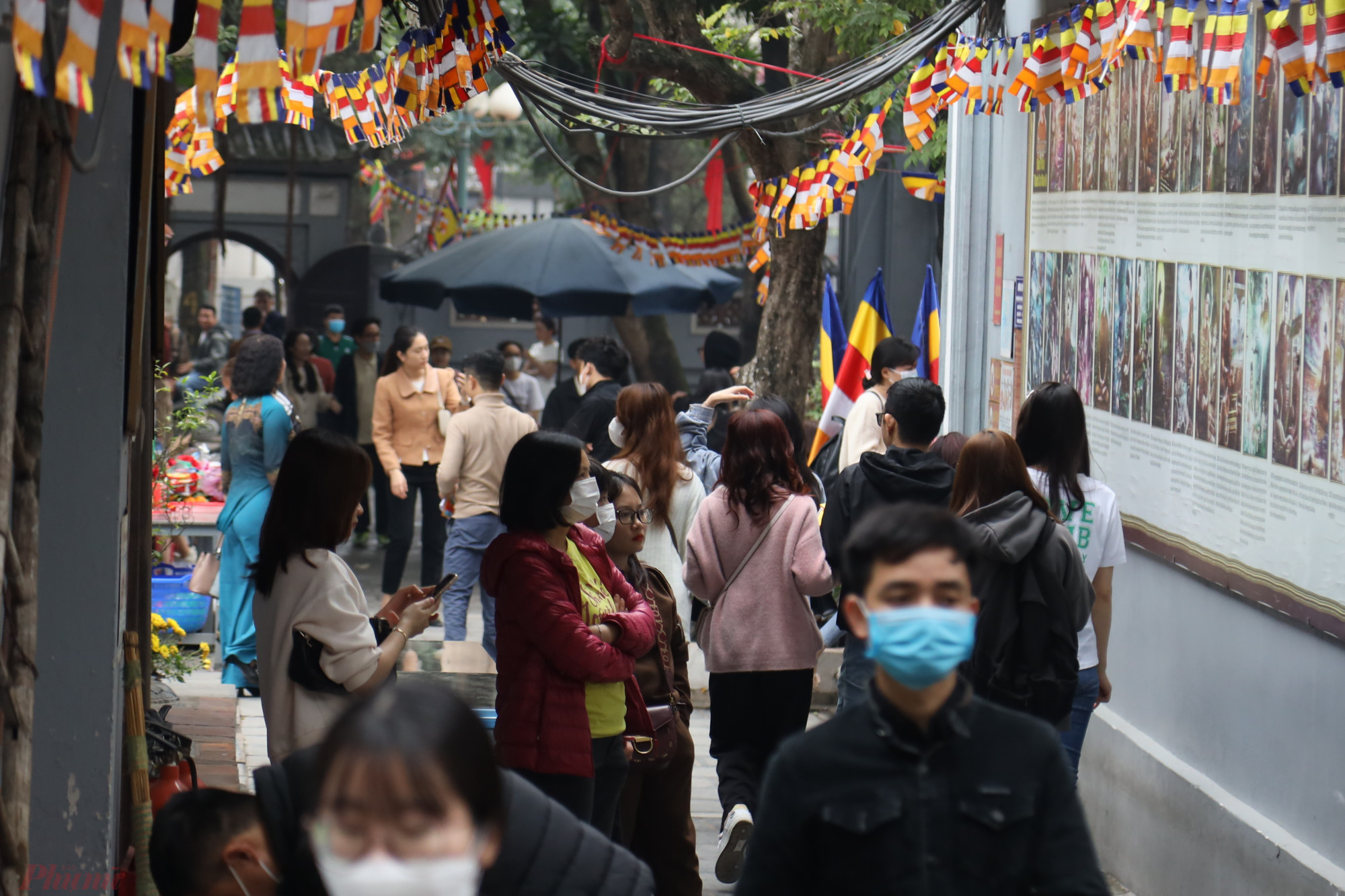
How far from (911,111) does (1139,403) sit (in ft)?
4.94

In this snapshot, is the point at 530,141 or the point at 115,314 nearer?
the point at 115,314

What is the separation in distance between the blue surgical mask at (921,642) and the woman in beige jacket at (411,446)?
8241mm

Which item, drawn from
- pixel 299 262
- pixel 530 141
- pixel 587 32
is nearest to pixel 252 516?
pixel 587 32

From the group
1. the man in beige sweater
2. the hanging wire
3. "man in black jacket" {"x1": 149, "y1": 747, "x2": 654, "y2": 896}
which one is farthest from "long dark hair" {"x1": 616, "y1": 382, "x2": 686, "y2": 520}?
"man in black jacket" {"x1": 149, "y1": 747, "x2": 654, "y2": 896}

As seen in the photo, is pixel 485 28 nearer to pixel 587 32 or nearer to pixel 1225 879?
pixel 1225 879

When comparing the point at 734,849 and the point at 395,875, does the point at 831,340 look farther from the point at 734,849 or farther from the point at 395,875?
the point at 395,875

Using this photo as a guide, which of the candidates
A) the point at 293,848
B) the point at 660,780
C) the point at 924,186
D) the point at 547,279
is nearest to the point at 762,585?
the point at 660,780

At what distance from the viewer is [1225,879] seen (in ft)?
16.6

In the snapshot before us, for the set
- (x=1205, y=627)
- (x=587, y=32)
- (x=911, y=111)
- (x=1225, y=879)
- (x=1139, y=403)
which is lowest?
(x=1225, y=879)

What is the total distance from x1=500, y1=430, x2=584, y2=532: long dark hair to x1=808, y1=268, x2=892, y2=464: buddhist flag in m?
5.29

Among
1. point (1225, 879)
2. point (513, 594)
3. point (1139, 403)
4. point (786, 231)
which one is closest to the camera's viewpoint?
point (513, 594)

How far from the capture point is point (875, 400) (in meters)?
7.46

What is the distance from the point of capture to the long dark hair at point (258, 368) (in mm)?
7859

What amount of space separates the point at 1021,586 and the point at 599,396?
4479 millimetres
